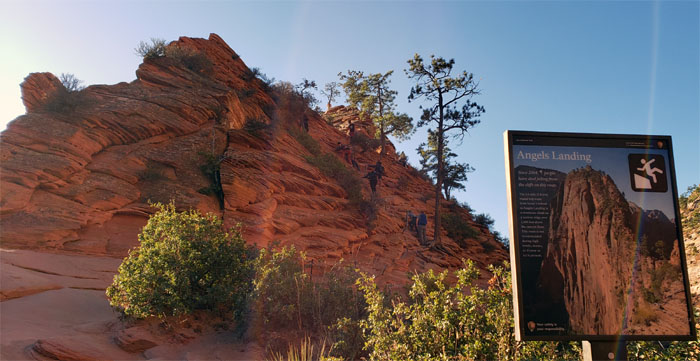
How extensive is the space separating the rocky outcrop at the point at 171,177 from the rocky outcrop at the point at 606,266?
360 inches

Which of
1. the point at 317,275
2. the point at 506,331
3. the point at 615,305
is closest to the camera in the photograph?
the point at 615,305

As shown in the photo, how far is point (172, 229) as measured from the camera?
8.97 meters

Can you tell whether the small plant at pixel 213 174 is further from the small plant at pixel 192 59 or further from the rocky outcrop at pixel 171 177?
the small plant at pixel 192 59

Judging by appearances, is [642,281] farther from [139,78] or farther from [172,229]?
[139,78]

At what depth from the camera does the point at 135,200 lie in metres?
15.4

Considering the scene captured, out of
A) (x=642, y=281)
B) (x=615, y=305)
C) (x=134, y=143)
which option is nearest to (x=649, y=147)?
(x=642, y=281)

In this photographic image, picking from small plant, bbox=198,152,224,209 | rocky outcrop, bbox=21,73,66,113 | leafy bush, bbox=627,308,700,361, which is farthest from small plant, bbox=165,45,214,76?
leafy bush, bbox=627,308,700,361

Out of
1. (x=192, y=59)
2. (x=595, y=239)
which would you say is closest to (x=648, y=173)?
(x=595, y=239)

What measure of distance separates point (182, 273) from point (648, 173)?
26.0 feet

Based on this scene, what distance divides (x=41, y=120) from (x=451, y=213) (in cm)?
2435

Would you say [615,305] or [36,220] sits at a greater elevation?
[36,220]

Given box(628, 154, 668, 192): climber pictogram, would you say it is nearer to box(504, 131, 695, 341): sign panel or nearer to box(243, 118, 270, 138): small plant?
box(504, 131, 695, 341): sign panel

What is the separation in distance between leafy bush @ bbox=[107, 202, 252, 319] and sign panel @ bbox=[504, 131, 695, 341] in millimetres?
6439

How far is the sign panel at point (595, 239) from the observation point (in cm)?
321
